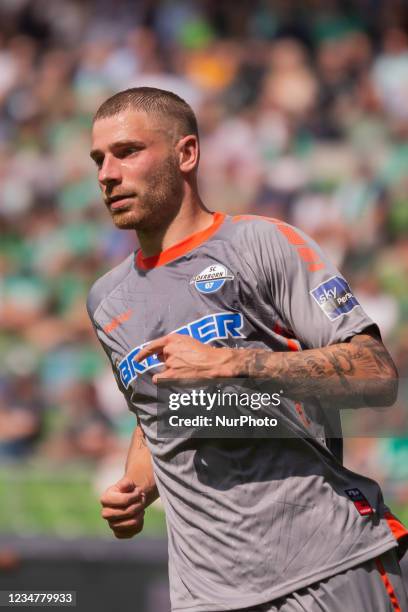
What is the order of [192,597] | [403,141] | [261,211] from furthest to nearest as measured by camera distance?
[403,141]
[261,211]
[192,597]

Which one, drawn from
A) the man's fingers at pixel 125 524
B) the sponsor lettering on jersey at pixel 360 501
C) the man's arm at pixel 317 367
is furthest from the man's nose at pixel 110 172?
the sponsor lettering on jersey at pixel 360 501

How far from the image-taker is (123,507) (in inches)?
140

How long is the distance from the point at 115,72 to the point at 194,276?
8.34m

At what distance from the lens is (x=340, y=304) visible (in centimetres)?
331

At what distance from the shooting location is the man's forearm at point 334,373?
3.13 metres

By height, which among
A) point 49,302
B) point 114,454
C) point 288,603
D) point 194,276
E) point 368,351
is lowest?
point 288,603

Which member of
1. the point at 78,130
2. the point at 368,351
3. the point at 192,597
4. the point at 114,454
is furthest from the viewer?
the point at 78,130

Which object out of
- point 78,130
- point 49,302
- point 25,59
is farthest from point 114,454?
point 25,59

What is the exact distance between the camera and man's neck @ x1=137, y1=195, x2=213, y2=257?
3717 mm

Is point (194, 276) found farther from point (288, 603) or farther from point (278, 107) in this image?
point (278, 107)

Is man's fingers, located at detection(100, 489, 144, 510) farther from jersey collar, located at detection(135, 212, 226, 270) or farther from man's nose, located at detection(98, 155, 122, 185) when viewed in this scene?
man's nose, located at detection(98, 155, 122, 185)

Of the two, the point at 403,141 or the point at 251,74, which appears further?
the point at 251,74

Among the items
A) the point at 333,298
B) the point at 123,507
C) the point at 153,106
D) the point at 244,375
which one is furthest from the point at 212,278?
the point at 123,507

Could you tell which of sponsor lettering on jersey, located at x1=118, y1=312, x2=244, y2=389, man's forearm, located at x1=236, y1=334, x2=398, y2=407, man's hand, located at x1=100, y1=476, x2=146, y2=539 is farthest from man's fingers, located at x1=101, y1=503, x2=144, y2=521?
man's forearm, located at x1=236, y1=334, x2=398, y2=407
